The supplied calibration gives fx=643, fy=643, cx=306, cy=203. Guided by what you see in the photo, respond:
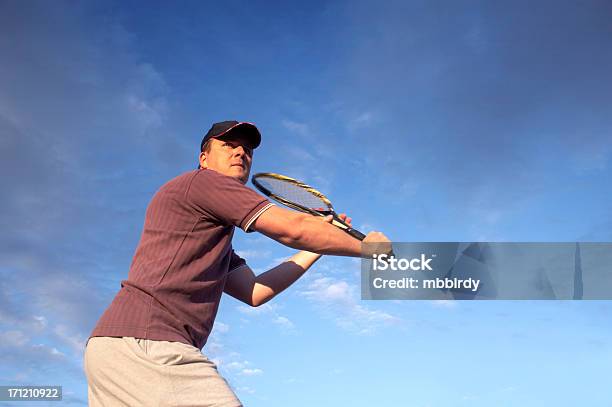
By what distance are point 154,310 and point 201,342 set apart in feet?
1.82

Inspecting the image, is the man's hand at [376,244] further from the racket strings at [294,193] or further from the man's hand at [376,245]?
the racket strings at [294,193]

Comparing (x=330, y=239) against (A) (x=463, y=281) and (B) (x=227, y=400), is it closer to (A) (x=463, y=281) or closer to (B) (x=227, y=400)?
(B) (x=227, y=400)

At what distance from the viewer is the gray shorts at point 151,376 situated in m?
4.34

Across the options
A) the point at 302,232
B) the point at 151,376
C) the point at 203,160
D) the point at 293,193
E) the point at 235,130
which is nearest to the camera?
the point at 151,376

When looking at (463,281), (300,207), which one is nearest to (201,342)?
(300,207)

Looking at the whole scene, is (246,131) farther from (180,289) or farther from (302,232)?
(180,289)

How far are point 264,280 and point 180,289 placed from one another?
168 centimetres

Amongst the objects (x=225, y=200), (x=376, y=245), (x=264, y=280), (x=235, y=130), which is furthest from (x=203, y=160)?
(x=376, y=245)

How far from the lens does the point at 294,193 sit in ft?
24.5

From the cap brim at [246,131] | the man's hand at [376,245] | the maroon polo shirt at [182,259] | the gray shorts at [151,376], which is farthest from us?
the cap brim at [246,131]

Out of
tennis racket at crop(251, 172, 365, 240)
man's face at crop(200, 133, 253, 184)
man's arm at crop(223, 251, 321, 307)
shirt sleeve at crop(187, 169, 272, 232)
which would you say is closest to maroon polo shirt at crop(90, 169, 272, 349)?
shirt sleeve at crop(187, 169, 272, 232)

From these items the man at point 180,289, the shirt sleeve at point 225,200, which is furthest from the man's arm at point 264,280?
the shirt sleeve at point 225,200

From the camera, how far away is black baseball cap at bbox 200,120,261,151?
5.39m

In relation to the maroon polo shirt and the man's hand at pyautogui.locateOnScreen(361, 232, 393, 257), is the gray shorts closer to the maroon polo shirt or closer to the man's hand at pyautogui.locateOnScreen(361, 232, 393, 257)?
the maroon polo shirt
